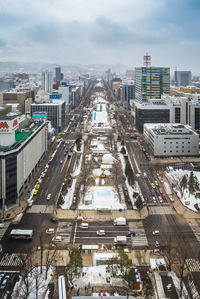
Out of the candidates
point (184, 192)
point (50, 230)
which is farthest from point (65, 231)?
point (184, 192)

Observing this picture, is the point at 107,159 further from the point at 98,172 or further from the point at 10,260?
the point at 10,260

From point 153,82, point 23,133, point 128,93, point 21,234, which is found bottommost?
point 21,234

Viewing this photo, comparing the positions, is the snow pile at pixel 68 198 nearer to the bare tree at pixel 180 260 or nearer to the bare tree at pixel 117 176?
the bare tree at pixel 117 176

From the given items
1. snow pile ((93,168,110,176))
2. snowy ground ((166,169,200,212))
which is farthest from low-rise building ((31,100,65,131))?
snowy ground ((166,169,200,212))

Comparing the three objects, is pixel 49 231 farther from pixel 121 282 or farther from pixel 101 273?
pixel 121 282

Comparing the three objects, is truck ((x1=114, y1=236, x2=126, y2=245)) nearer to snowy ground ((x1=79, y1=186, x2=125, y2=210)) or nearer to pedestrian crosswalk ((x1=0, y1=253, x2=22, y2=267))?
snowy ground ((x1=79, y1=186, x2=125, y2=210))

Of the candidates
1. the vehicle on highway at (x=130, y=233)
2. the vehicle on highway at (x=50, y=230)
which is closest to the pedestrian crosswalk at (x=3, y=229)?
the vehicle on highway at (x=50, y=230)

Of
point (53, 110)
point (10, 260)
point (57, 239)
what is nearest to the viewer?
point (10, 260)
